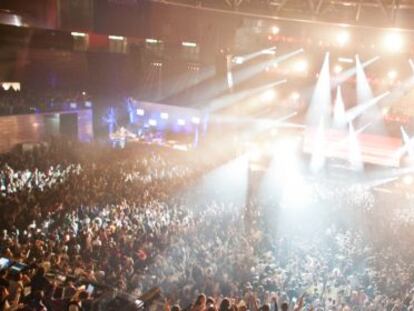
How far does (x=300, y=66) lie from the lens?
2066 cm

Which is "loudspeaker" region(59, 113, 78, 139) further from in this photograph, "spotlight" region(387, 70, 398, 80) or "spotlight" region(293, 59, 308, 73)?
"spotlight" region(387, 70, 398, 80)

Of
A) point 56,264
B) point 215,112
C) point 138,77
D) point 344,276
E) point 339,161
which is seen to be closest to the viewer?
point 56,264

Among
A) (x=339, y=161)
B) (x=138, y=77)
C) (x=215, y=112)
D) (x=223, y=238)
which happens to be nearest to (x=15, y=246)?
(x=223, y=238)

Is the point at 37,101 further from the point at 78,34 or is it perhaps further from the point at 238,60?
the point at 238,60

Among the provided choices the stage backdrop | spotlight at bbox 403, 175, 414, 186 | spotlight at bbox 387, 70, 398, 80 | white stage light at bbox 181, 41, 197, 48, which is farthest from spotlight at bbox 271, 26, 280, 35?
spotlight at bbox 403, 175, 414, 186

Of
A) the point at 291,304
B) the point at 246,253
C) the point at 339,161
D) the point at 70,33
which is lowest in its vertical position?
the point at 291,304

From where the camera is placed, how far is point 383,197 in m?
12.5

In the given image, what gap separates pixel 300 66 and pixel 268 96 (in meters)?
2.20

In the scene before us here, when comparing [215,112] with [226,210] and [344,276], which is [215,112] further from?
[344,276]

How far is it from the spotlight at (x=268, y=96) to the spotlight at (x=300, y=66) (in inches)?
64.4

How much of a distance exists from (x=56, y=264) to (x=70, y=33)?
52.9 ft

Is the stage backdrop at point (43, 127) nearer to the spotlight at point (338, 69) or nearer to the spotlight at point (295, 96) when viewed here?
the spotlight at point (295, 96)

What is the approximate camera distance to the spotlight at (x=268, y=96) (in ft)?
68.9

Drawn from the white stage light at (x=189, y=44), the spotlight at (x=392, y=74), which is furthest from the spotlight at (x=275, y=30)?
the spotlight at (x=392, y=74)
